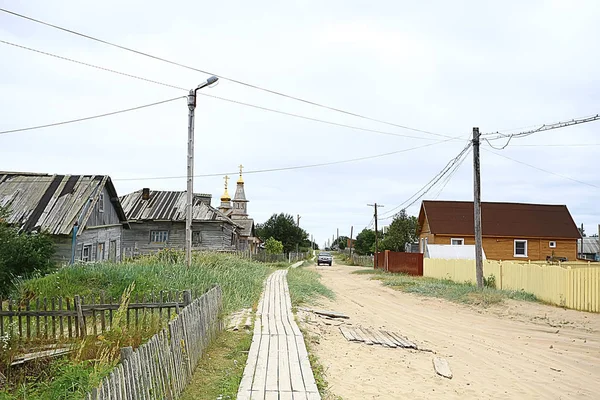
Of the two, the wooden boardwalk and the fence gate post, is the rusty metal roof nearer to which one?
the wooden boardwalk

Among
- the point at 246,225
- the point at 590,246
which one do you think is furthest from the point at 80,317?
the point at 590,246

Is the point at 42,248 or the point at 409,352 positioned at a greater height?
the point at 42,248

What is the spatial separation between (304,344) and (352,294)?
16290mm

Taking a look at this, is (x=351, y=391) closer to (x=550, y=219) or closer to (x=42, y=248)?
(x=42, y=248)

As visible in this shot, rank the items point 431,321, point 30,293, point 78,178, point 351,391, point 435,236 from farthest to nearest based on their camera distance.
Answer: point 435,236, point 78,178, point 431,321, point 30,293, point 351,391

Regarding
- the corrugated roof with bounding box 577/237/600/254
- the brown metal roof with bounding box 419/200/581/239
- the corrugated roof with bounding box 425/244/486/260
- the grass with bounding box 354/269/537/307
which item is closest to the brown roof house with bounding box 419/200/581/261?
the brown metal roof with bounding box 419/200/581/239

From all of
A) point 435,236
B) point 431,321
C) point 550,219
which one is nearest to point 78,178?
point 431,321

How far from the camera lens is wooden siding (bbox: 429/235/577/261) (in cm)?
4334

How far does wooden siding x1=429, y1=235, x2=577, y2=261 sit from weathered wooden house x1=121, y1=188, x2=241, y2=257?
16.1 meters

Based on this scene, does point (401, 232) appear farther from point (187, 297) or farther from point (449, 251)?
point (187, 297)

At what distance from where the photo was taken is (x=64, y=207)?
2341 cm

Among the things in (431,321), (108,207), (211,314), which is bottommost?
(431,321)

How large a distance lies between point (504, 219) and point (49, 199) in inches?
1331

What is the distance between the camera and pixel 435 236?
4294 centimetres
